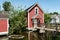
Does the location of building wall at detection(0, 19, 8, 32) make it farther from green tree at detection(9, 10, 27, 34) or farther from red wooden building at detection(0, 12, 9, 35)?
green tree at detection(9, 10, 27, 34)

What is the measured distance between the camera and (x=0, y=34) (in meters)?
25.2

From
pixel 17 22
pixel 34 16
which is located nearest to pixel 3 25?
pixel 17 22

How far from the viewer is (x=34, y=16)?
3647 centimetres

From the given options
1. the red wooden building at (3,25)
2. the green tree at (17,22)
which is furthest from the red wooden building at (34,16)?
the red wooden building at (3,25)

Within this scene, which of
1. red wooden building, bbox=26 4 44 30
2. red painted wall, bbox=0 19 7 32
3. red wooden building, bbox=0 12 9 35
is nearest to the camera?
red wooden building, bbox=0 12 9 35

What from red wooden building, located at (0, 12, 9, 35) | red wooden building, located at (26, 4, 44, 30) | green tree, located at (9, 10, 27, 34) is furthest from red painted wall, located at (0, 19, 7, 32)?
red wooden building, located at (26, 4, 44, 30)

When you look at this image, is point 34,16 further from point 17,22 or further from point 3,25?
point 3,25

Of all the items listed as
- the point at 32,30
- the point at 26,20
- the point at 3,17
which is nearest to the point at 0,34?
the point at 3,17

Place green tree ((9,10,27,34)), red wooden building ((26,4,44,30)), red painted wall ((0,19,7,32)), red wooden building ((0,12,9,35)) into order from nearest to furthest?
red wooden building ((0,12,9,35)), red painted wall ((0,19,7,32)), green tree ((9,10,27,34)), red wooden building ((26,4,44,30))

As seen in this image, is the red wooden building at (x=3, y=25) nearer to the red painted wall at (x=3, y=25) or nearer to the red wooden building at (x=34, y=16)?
the red painted wall at (x=3, y=25)

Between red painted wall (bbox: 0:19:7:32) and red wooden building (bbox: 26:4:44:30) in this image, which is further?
red wooden building (bbox: 26:4:44:30)

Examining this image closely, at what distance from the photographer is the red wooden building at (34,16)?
1421 inches

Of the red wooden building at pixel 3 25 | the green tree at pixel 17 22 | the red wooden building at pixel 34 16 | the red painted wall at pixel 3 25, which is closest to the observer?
the red wooden building at pixel 3 25

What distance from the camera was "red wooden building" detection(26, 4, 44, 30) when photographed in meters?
36.1
